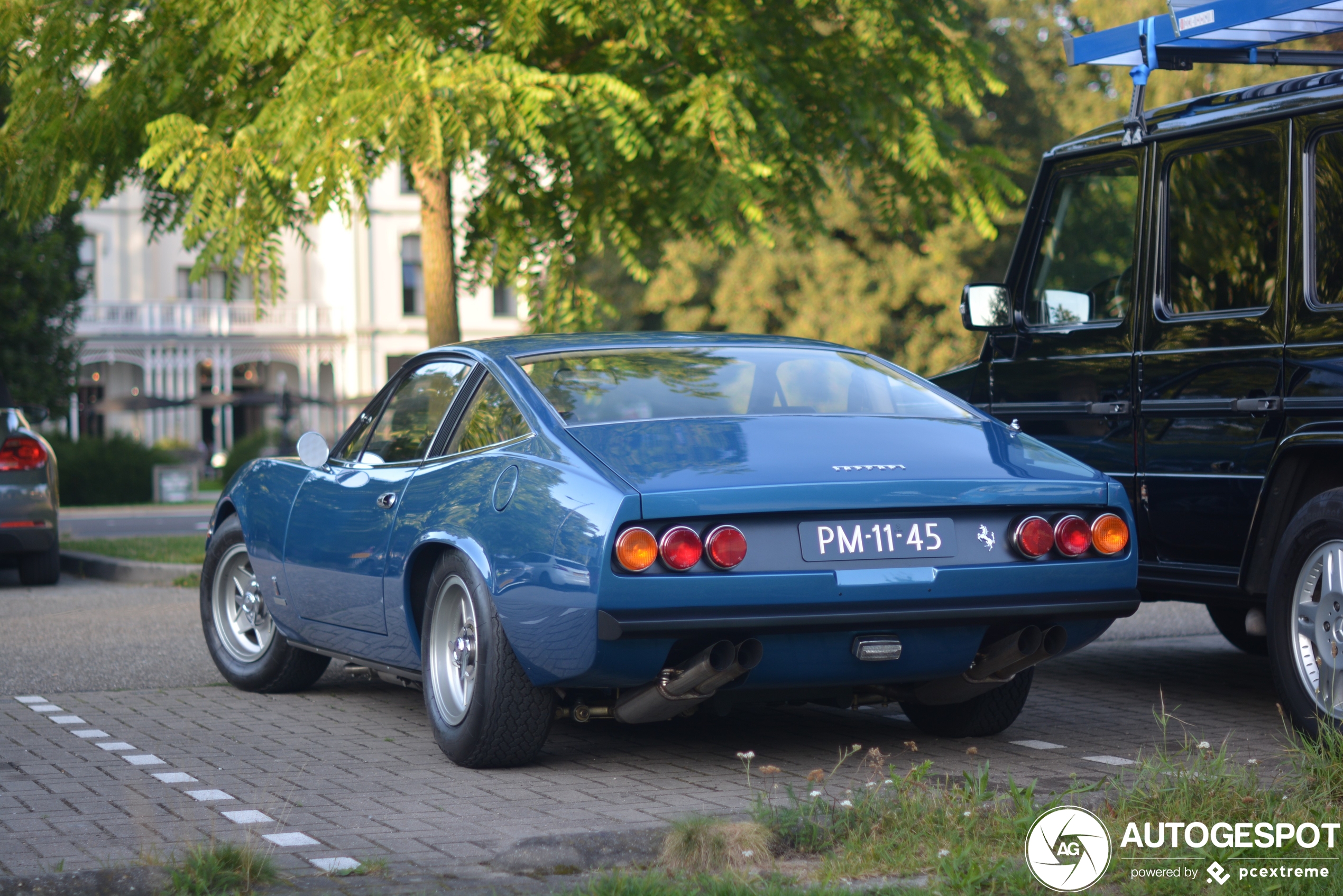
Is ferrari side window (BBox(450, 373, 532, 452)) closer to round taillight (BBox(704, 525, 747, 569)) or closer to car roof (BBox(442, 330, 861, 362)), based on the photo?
car roof (BBox(442, 330, 861, 362))

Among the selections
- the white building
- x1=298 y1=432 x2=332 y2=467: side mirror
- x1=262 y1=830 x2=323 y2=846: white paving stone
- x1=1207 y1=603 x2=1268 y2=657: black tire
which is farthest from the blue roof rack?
the white building

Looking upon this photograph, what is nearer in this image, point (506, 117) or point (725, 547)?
point (725, 547)

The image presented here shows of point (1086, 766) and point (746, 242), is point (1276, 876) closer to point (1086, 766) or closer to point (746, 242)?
point (1086, 766)

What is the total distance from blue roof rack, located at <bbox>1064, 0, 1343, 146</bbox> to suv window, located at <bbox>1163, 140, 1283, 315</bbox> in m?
0.36

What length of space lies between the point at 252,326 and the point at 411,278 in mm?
5457

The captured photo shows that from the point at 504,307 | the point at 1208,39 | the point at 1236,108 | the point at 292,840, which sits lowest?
the point at 292,840

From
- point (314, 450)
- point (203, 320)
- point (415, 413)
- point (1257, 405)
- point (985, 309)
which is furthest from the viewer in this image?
point (203, 320)

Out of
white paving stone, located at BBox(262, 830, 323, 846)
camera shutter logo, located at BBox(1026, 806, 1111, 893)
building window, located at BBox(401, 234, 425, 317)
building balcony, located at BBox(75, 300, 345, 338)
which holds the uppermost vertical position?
building window, located at BBox(401, 234, 425, 317)

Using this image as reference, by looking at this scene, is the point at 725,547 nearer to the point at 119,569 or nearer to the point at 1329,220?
the point at 1329,220

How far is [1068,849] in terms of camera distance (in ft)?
12.4

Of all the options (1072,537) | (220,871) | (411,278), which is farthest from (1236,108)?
(411,278)

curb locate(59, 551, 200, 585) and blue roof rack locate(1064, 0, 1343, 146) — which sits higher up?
blue roof rack locate(1064, 0, 1343, 146)

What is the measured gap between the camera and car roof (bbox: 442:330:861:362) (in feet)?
18.9

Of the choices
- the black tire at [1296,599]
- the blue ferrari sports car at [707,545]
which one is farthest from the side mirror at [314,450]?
the black tire at [1296,599]
